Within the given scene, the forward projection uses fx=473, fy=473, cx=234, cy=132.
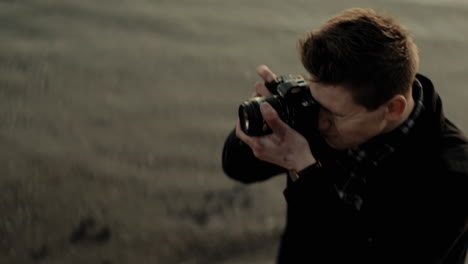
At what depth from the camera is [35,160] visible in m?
2.07

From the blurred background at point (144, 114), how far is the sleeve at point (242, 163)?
470 millimetres

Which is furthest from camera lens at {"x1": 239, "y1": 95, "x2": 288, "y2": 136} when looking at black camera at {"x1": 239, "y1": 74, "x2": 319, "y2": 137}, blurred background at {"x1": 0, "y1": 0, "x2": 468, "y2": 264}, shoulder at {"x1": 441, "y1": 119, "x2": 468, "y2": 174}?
blurred background at {"x1": 0, "y1": 0, "x2": 468, "y2": 264}

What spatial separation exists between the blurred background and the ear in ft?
2.86

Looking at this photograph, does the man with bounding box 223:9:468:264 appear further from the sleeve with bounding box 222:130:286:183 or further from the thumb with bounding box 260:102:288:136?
the sleeve with bounding box 222:130:286:183

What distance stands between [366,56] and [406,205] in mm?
370

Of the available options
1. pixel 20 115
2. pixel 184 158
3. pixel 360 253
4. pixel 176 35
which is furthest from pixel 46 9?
pixel 360 253

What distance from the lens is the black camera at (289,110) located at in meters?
1.24

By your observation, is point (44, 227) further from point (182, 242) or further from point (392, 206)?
point (392, 206)

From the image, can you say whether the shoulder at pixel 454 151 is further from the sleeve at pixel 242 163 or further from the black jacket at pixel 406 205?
the sleeve at pixel 242 163

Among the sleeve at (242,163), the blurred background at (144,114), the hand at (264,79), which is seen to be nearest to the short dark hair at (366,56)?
the hand at (264,79)

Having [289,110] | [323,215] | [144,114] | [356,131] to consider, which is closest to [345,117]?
[356,131]

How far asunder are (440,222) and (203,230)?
100 cm

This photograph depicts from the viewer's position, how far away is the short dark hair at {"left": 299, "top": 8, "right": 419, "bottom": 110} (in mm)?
1138

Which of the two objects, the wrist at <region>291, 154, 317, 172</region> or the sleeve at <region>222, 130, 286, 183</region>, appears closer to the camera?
the wrist at <region>291, 154, 317, 172</region>
